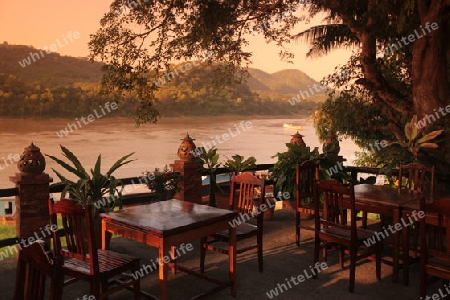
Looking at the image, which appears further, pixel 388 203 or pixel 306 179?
pixel 306 179

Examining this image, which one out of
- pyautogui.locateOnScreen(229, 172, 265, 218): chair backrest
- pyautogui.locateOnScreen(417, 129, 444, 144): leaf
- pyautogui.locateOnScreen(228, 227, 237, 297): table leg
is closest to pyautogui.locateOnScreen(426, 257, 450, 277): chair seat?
pyautogui.locateOnScreen(228, 227, 237, 297): table leg

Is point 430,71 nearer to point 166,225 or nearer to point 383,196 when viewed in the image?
point 383,196

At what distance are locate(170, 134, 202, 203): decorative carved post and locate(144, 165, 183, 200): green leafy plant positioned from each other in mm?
195

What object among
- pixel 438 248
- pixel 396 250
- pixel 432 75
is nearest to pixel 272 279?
pixel 396 250

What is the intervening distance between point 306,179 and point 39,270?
14.2 feet

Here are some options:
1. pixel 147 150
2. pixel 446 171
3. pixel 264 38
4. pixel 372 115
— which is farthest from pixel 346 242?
pixel 147 150

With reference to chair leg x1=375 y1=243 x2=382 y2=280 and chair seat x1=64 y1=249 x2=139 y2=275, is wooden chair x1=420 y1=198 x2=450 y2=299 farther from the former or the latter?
chair seat x1=64 y1=249 x2=139 y2=275

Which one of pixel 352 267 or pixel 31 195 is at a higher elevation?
pixel 31 195

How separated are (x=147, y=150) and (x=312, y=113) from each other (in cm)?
4695

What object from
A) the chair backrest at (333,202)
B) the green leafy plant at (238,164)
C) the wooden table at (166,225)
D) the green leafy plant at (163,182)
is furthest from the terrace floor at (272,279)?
the green leafy plant at (238,164)

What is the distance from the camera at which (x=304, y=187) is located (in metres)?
5.78

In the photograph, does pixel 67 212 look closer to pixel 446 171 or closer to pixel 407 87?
pixel 446 171

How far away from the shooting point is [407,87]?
10062 millimetres

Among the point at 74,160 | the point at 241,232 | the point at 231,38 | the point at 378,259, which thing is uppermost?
→ the point at 231,38
